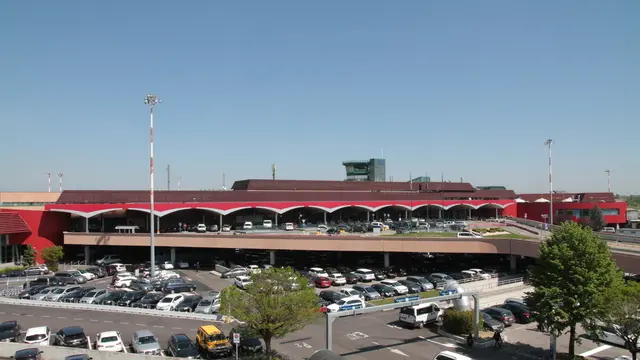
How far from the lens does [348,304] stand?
27.5 metres

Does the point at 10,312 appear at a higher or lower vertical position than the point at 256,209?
lower

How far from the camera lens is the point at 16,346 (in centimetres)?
1942

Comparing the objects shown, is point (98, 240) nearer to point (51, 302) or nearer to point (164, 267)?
point (164, 267)

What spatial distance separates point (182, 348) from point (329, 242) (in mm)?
25666

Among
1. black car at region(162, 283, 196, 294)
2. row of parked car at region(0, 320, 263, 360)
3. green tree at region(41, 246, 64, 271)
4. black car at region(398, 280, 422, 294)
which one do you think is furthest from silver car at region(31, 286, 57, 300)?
black car at region(398, 280, 422, 294)

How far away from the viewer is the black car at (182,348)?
1856 centimetres

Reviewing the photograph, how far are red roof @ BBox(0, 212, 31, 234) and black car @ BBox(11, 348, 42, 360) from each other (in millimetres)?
32889

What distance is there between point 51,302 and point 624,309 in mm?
32432

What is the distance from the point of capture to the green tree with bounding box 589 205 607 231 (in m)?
62.3

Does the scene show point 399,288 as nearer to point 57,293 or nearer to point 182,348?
point 182,348

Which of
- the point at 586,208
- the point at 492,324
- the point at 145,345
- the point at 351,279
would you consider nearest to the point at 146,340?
the point at 145,345

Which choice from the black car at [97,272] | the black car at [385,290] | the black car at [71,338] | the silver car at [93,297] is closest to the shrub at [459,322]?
the black car at [385,290]

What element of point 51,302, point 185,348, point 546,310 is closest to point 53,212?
point 51,302

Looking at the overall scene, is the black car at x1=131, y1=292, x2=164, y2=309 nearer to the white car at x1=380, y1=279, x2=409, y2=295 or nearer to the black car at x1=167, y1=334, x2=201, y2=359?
the black car at x1=167, y1=334, x2=201, y2=359
